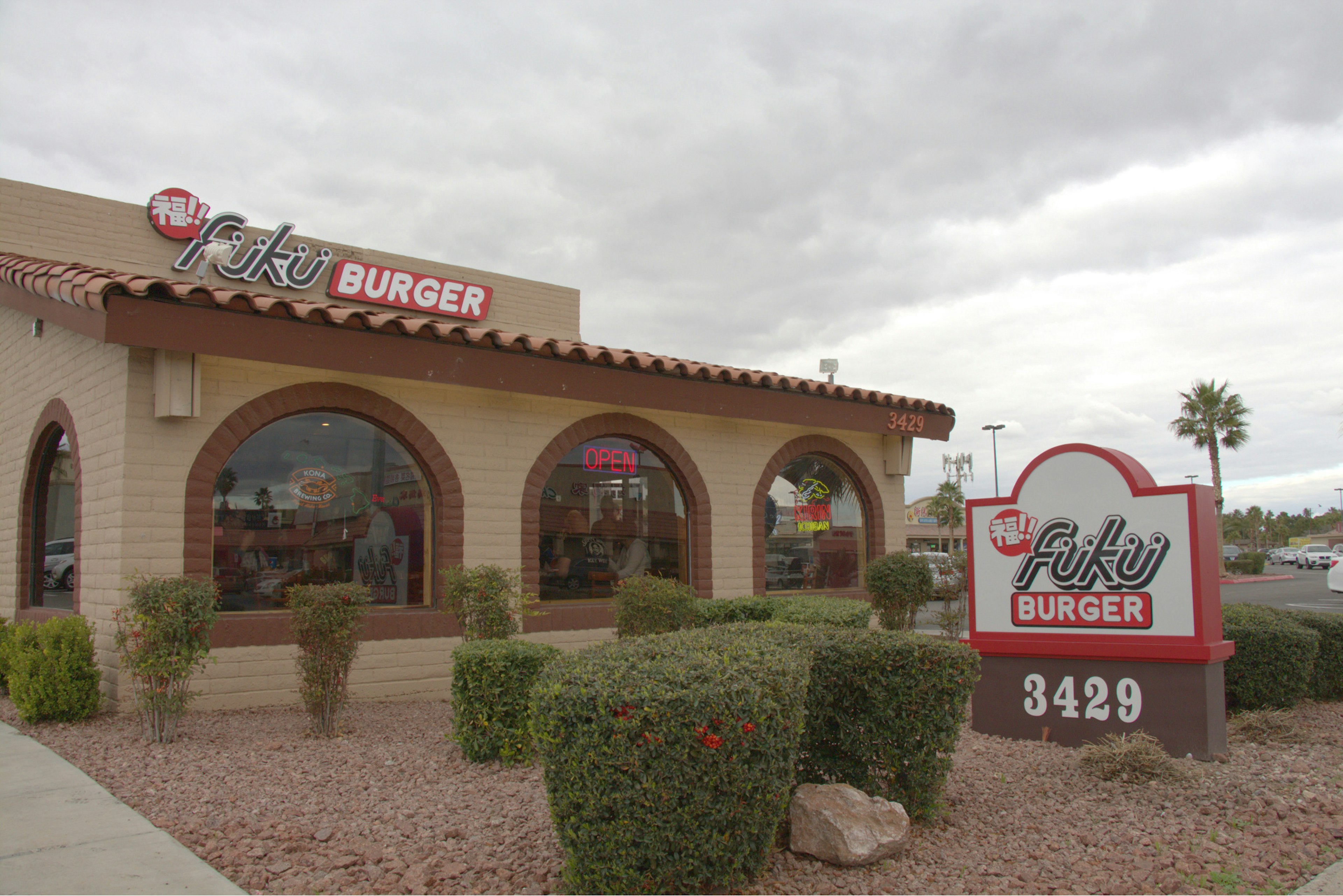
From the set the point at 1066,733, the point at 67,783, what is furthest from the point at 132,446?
the point at 1066,733

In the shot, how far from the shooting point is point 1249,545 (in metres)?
128

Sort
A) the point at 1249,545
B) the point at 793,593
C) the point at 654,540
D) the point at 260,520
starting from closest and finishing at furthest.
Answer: the point at 260,520
the point at 654,540
the point at 793,593
the point at 1249,545

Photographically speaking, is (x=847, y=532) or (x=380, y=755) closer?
(x=380, y=755)

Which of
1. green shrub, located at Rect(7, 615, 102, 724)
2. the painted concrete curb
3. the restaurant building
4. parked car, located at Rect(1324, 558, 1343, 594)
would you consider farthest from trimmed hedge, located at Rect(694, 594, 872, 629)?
parked car, located at Rect(1324, 558, 1343, 594)

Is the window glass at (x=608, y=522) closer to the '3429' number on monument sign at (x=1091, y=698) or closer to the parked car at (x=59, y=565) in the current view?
the parked car at (x=59, y=565)

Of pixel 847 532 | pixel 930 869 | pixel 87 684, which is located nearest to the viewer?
pixel 930 869

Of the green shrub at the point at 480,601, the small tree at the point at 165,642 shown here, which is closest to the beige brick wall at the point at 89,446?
the small tree at the point at 165,642

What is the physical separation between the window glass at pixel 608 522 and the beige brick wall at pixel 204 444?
468 millimetres

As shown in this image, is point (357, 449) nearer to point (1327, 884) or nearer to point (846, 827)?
point (846, 827)

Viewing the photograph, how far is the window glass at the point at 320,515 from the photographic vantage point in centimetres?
870

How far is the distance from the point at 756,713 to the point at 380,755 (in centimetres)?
386

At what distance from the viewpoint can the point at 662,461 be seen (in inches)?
464

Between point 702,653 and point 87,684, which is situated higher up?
point 702,653

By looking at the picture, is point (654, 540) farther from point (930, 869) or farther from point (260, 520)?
point (930, 869)
